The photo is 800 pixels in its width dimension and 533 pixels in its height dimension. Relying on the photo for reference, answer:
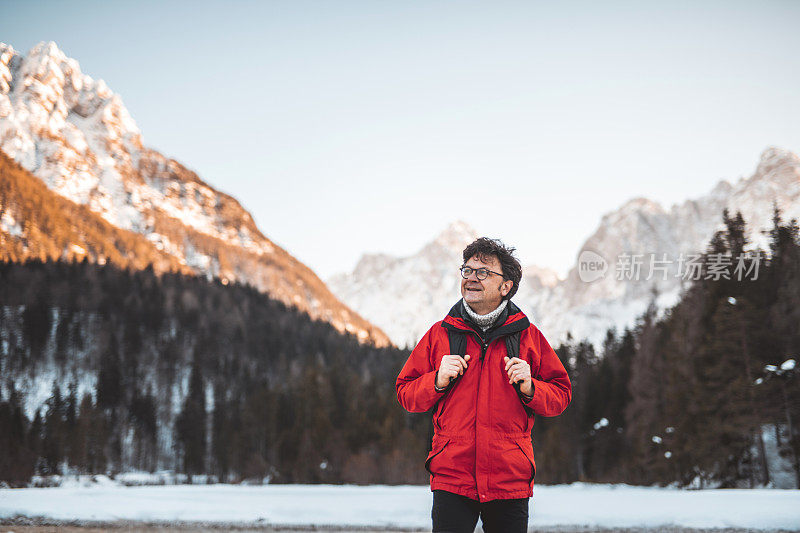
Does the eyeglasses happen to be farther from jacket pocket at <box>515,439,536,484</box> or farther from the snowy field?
the snowy field

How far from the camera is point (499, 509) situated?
11.7 feet

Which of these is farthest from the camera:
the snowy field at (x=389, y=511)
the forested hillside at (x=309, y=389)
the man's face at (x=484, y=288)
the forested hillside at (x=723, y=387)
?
the forested hillside at (x=309, y=389)

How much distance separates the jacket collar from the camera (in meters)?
3.74

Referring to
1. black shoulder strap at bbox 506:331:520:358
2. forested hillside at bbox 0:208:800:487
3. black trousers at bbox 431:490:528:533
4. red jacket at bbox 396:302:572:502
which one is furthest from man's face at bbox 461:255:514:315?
forested hillside at bbox 0:208:800:487

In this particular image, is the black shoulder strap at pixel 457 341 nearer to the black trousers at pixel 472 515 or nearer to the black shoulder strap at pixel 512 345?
the black shoulder strap at pixel 512 345

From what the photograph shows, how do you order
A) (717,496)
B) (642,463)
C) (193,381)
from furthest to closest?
(193,381), (642,463), (717,496)

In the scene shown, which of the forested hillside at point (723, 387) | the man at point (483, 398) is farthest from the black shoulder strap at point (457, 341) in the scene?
the forested hillside at point (723, 387)

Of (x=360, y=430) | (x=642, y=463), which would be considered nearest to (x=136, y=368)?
(x=360, y=430)

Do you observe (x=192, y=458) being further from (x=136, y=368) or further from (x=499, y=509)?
(x=499, y=509)

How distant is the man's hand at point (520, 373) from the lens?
→ 137 inches

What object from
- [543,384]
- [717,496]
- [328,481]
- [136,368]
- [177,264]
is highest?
[177,264]

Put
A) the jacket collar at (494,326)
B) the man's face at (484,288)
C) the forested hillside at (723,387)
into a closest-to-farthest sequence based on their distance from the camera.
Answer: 1. the jacket collar at (494,326)
2. the man's face at (484,288)
3. the forested hillside at (723,387)

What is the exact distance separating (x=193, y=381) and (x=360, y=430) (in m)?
35.1

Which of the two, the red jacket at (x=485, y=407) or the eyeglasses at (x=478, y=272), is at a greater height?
the eyeglasses at (x=478, y=272)
